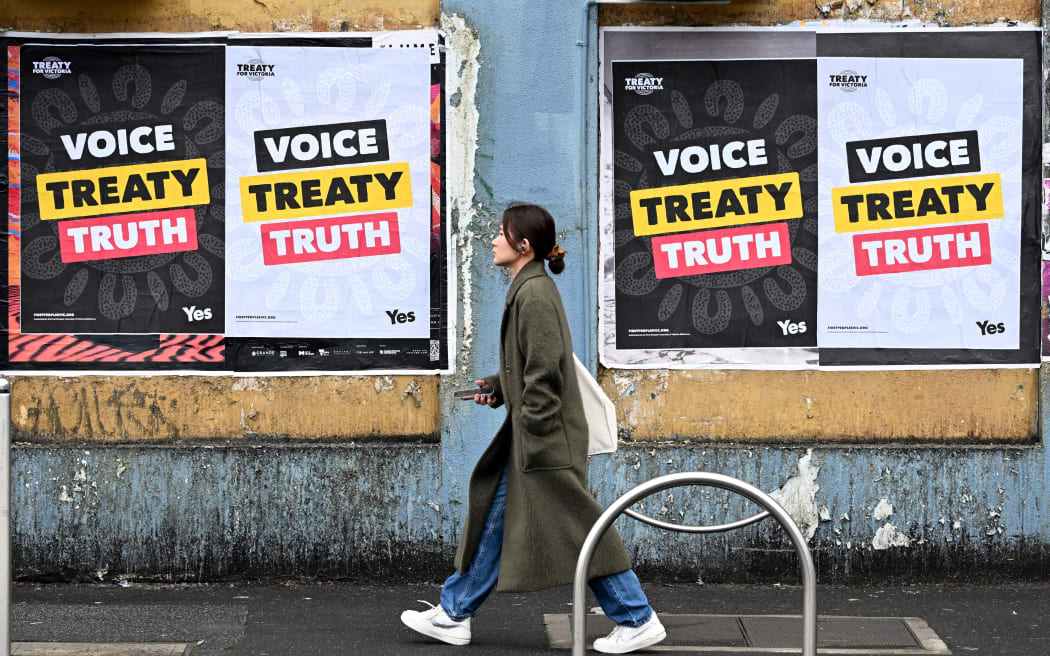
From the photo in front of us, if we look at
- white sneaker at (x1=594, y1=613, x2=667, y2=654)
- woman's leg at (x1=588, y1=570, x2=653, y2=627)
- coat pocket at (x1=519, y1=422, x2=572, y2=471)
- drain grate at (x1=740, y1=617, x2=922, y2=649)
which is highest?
coat pocket at (x1=519, y1=422, x2=572, y2=471)

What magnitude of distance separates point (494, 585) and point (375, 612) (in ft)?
3.06

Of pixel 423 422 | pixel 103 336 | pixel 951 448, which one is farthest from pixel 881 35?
pixel 103 336

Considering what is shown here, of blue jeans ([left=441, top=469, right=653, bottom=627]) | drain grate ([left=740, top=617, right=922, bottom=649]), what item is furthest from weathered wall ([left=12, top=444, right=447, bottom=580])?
drain grate ([left=740, top=617, right=922, bottom=649])

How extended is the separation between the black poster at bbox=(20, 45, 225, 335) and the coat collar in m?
2.27

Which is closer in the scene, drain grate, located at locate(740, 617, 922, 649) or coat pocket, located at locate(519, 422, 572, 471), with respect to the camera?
coat pocket, located at locate(519, 422, 572, 471)

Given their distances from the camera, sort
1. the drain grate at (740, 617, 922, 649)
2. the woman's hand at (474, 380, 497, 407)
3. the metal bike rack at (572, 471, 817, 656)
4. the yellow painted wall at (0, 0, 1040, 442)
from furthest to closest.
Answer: the yellow painted wall at (0, 0, 1040, 442) → the drain grate at (740, 617, 922, 649) → the woman's hand at (474, 380, 497, 407) → the metal bike rack at (572, 471, 817, 656)

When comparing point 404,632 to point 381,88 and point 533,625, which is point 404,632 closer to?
point 533,625

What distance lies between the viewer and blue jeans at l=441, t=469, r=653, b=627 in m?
5.34

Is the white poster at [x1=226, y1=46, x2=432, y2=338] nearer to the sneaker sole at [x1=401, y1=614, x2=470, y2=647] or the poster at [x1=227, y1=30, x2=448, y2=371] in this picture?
the poster at [x1=227, y1=30, x2=448, y2=371]


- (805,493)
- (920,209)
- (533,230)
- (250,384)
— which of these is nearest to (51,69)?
(250,384)

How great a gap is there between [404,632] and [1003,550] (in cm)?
323

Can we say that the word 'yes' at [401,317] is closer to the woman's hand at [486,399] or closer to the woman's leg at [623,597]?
the woman's hand at [486,399]

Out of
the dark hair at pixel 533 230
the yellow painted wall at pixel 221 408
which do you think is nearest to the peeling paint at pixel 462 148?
the yellow painted wall at pixel 221 408

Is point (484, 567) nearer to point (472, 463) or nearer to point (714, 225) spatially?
point (472, 463)
